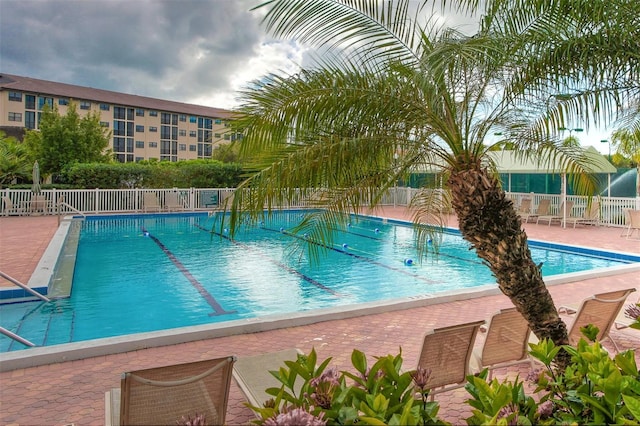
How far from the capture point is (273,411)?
69.2 inches

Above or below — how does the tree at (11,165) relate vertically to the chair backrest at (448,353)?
above

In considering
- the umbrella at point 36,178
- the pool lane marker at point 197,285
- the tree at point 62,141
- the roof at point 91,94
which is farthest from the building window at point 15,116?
the pool lane marker at point 197,285

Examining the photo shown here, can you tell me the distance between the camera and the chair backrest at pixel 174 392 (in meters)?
2.49

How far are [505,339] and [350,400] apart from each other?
274 centimetres

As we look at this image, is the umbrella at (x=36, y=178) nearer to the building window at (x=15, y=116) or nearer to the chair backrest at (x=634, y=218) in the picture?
the chair backrest at (x=634, y=218)

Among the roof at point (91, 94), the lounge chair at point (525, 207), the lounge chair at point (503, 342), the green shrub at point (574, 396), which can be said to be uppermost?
the roof at point (91, 94)

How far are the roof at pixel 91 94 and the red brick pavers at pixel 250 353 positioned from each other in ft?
160

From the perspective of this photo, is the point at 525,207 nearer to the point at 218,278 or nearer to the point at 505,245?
the point at 218,278

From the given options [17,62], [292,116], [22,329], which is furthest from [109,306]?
[17,62]

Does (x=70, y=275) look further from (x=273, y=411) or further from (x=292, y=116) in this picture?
(x=273, y=411)

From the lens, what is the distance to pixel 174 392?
259 centimetres

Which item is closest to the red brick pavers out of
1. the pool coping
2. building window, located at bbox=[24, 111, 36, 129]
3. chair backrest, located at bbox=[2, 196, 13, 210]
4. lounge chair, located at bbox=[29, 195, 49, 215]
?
the pool coping

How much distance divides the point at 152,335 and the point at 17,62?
65994mm

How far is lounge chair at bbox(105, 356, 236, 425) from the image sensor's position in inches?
98.0
